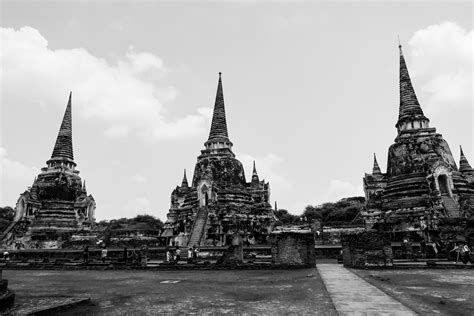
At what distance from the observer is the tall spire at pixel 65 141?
155ft

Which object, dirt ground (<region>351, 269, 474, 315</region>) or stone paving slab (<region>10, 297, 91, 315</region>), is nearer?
stone paving slab (<region>10, 297, 91, 315</region>)

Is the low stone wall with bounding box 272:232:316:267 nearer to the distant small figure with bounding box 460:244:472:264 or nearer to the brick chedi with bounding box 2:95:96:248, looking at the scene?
the distant small figure with bounding box 460:244:472:264

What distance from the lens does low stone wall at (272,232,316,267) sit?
17.3 m

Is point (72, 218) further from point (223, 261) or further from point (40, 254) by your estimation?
point (223, 261)

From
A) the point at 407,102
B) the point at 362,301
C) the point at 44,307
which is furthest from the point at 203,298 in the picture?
the point at 407,102

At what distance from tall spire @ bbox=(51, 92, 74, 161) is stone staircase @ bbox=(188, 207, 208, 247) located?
23.2 meters

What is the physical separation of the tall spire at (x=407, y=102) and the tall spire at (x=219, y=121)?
2041cm

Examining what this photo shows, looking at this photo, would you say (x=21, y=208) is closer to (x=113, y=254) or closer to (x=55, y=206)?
(x=55, y=206)

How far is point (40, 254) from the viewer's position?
2856cm

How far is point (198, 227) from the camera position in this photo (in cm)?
3316

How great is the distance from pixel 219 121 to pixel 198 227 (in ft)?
53.8

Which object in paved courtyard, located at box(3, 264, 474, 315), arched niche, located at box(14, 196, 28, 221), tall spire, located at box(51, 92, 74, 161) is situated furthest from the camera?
tall spire, located at box(51, 92, 74, 161)

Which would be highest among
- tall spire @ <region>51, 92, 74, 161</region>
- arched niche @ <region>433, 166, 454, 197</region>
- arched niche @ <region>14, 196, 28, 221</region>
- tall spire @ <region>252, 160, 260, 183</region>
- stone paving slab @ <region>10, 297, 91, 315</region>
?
tall spire @ <region>51, 92, 74, 161</region>

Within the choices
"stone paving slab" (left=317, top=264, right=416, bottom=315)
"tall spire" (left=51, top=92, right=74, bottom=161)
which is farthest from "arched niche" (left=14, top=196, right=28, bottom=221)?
"stone paving slab" (left=317, top=264, right=416, bottom=315)
